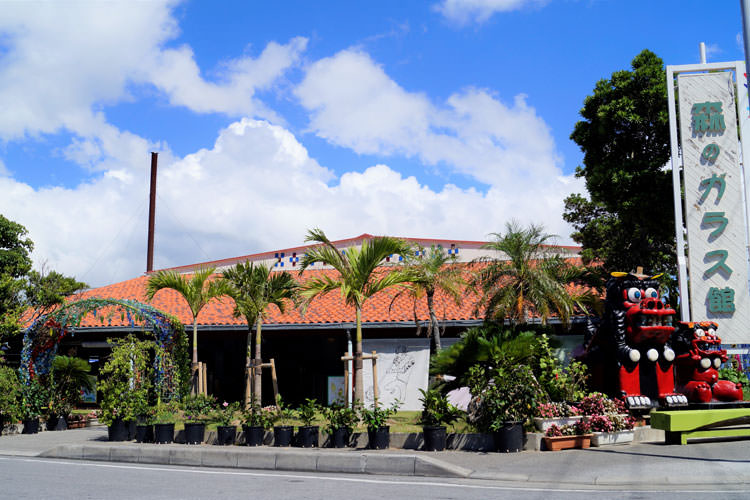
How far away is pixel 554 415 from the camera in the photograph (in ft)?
43.3

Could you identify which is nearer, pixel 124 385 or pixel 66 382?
pixel 124 385

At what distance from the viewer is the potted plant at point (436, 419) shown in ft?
41.6

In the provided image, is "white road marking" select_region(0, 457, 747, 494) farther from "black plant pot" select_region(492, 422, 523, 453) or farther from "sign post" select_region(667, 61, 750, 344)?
"sign post" select_region(667, 61, 750, 344)

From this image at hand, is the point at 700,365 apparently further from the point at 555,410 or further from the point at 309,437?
the point at 309,437

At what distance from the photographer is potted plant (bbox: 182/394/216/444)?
14547 millimetres

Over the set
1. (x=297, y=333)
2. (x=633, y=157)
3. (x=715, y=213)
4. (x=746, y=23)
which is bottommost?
(x=297, y=333)

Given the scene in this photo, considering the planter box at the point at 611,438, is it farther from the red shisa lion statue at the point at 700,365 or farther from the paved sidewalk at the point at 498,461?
the red shisa lion statue at the point at 700,365

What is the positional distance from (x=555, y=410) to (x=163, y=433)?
338 inches

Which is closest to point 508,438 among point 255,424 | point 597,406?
point 597,406

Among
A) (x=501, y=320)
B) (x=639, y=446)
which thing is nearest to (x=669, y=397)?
(x=639, y=446)

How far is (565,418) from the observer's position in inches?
516

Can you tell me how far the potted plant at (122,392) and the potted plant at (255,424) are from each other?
2.98 metres

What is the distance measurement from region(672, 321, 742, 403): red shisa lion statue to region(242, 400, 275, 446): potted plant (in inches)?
387

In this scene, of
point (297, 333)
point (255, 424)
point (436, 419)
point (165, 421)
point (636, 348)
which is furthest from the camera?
point (297, 333)
